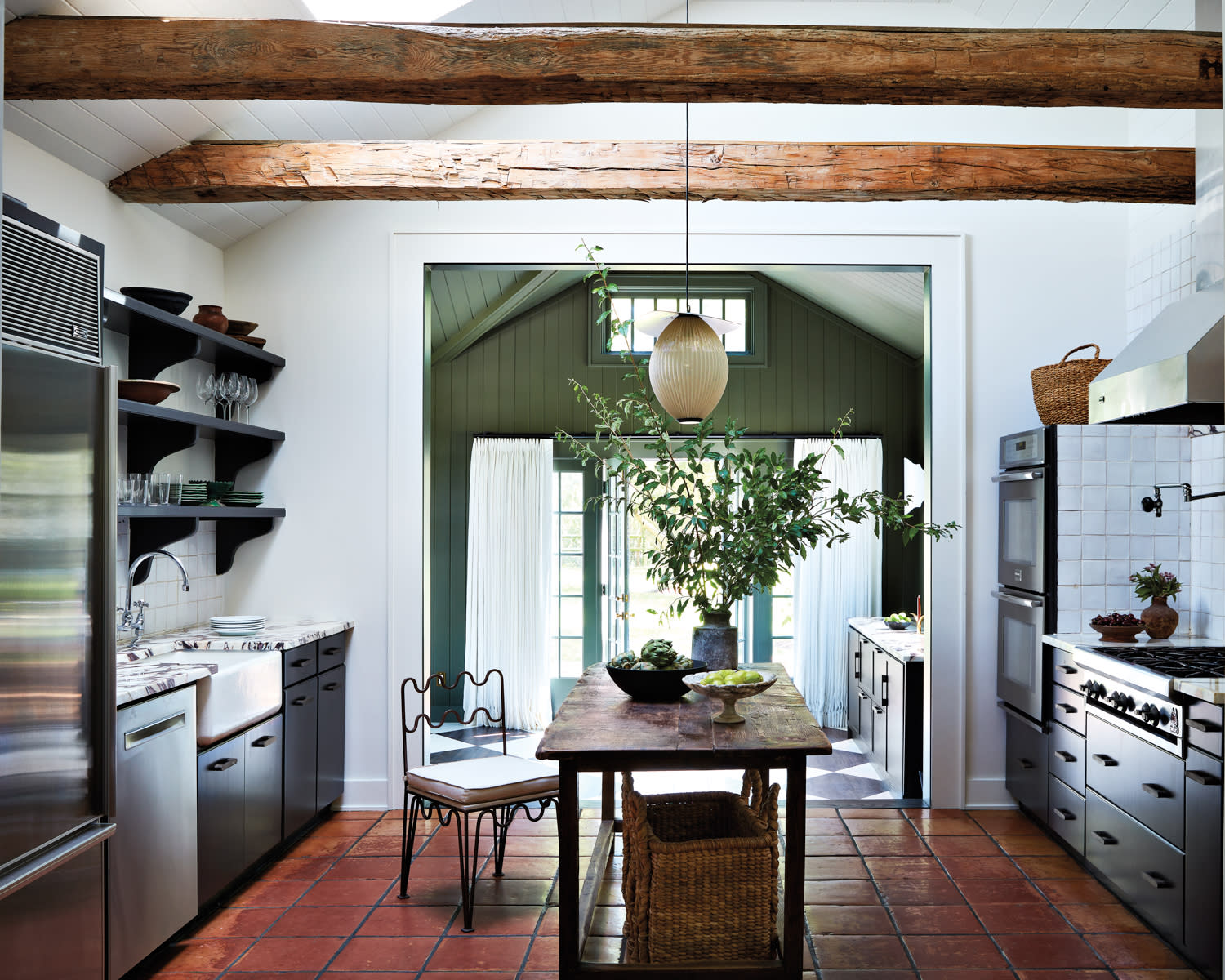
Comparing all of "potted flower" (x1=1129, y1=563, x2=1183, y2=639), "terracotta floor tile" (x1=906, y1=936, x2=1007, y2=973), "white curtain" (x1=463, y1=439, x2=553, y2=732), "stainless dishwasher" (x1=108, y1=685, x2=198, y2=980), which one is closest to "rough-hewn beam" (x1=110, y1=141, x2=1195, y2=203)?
"potted flower" (x1=1129, y1=563, x2=1183, y2=639)

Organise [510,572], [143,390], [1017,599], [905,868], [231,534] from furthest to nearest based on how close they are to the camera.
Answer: [510,572] < [231,534] < [1017,599] < [905,868] < [143,390]

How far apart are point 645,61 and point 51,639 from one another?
2.04 meters

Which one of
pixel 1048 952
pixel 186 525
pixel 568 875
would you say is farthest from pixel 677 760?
pixel 186 525

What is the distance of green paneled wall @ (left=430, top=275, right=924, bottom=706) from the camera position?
7047 millimetres

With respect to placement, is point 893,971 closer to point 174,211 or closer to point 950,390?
point 950,390

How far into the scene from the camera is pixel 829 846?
13.2 ft

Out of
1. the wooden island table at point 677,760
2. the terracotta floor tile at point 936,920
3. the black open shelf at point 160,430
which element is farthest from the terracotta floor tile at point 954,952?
the black open shelf at point 160,430

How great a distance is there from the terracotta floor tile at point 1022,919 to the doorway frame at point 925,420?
3.87ft

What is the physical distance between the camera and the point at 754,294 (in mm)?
7145

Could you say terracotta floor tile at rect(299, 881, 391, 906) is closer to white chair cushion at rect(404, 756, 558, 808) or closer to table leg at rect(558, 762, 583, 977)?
white chair cushion at rect(404, 756, 558, 808)

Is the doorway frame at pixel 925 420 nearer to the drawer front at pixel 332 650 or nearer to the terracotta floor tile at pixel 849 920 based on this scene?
the drawer front at pixel 332 650

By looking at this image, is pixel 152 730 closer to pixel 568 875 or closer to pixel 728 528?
pixel 568 875

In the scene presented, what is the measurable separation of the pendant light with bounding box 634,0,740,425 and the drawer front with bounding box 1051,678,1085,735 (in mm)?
1890

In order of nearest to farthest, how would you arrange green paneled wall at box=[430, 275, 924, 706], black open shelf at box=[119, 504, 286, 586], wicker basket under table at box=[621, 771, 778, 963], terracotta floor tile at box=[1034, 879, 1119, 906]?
wicker basket under table at box=[621, 771, 778, 963], terracotta floor tile at box=[1034, 879, 1119, 906], black open shelf at box=[119, 504, 286, 586], green paneled wall at box=[430, 275, 924, 706]
